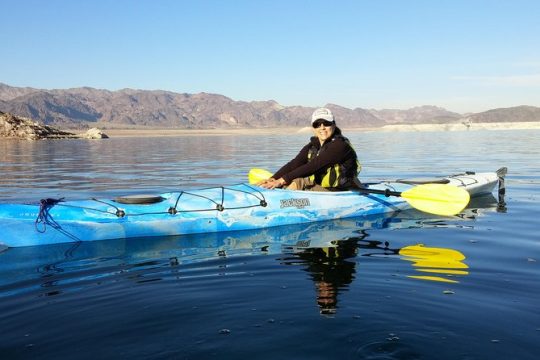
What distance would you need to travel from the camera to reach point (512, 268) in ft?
18.2

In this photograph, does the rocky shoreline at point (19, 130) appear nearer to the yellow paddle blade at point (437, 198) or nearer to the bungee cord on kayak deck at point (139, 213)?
the bungee cord on kayak deck at point (139, 213)

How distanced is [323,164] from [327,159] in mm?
111

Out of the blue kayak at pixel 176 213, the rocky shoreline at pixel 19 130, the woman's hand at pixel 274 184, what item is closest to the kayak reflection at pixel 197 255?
the blue kayak at pixel 176 213

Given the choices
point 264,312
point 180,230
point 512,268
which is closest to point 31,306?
point 264,312

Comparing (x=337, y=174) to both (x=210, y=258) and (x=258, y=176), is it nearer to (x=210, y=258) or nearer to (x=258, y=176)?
(x=258, y=176)

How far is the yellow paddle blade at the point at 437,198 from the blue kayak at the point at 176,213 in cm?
96

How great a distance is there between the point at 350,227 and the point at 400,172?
9.37 m

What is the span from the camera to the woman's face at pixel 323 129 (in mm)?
8148

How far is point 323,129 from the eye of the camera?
8.24 m

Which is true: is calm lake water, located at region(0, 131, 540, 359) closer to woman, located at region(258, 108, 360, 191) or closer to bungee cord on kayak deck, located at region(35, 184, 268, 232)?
bungee cord on kayak deck, located at region(35, 184, 268, 232)

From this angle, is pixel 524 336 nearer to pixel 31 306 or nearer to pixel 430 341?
pixel 430 341

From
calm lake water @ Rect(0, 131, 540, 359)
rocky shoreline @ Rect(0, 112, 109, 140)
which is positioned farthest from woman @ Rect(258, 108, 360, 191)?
rocky shoreline @ Rect(0, 112, 109, 140)

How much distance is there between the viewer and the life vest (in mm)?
8633

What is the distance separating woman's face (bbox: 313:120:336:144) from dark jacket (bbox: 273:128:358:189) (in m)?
0.08
